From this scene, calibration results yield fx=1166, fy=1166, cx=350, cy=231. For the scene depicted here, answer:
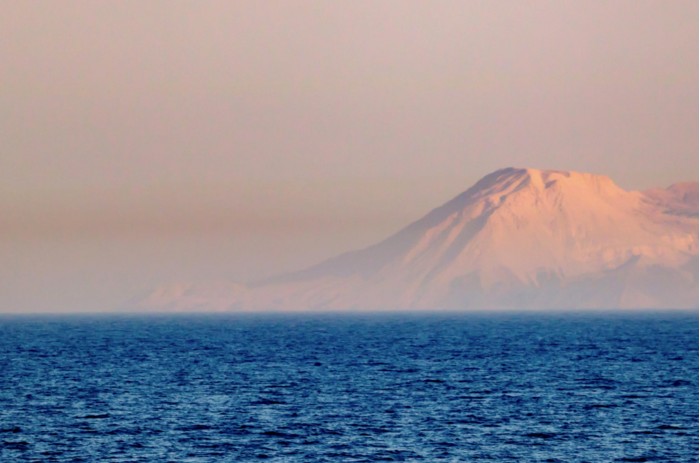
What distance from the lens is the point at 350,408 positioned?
86.1 m

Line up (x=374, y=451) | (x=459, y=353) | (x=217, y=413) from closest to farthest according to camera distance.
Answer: (x=374, y=451), (x=217, y=413), (x=459, y=353)

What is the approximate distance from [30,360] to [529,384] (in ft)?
204

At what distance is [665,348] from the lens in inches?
6398

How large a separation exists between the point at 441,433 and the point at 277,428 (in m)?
Result: 10.8

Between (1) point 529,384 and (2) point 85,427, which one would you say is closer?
(2) point 85,427

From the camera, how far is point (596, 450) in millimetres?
69312

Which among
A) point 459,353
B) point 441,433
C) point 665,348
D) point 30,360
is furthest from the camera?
point 665,348

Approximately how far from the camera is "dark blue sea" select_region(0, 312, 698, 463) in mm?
68812

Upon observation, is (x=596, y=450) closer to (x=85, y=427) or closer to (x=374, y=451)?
(x=374, y=451)

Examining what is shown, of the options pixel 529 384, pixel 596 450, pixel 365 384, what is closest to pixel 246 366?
pixel 365 384

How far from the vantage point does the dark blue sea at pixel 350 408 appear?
6881cm

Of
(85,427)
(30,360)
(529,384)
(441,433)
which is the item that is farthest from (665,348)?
(85,427)

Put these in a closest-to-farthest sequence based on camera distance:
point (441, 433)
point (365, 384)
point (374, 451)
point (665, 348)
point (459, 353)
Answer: point (374, 451) → point (441, 433) → point (365, 384) → point (459, 353) → point (665, 348)

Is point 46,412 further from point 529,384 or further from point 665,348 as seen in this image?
point 665,348
